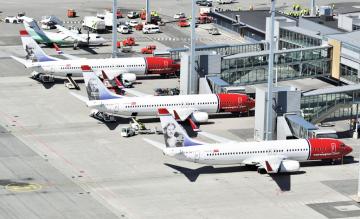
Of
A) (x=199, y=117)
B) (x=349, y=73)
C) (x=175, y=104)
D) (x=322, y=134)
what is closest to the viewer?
(x=322, y=134)

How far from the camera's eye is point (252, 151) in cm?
13300

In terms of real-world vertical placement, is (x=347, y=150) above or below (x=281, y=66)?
below

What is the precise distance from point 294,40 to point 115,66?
115ft

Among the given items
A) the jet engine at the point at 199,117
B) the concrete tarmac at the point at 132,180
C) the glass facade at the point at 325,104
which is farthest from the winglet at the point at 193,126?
the glass facade at the point at 325,104

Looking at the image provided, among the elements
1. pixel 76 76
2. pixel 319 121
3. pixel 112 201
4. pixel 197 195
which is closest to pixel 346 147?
pixel 319 121

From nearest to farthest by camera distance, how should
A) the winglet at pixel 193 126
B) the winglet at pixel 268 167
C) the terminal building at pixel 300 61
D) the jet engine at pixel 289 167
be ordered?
the winglet at pixel 268 167, the jet engine at pixel 289 167, the winglet at pixel 193 126, the terminal building at pixel 300 61

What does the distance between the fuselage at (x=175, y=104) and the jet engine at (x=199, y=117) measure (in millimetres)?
1320

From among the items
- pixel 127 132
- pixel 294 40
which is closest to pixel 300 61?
pixel 294 40

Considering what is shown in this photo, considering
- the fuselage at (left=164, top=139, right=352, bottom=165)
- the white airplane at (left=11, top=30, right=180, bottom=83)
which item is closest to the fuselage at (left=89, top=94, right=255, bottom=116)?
the white airplane at (left=11, top=30, right=180, bottom=83)

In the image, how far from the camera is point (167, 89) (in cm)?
17912

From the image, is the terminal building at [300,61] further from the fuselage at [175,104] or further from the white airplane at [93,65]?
the fuselage at [175,104]

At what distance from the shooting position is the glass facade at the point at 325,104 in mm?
150000

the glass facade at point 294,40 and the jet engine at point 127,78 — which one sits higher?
the glass facade at point 294,40

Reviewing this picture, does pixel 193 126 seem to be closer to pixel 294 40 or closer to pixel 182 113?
pixel 182 113
